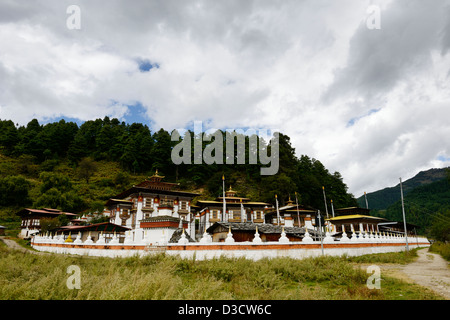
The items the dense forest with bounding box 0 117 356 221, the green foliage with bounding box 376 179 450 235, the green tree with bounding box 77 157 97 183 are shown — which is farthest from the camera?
the green foliage with bounding box 376 179 450 235

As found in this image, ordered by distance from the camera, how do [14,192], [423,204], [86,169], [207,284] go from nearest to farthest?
[207,284] → [14,192] → [86,169] → [423,204]

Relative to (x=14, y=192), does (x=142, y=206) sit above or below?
below

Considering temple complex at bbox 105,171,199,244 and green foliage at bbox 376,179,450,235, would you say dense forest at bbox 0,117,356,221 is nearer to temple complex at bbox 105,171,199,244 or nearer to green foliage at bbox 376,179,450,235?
temple complex at bbox 105,171,199,244

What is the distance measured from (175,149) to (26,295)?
77.6m

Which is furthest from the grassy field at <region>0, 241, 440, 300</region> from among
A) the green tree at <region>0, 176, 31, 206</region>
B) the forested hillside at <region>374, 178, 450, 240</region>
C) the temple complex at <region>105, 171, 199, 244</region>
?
the forested hillside at <region>374, 178, 450, 240</region>

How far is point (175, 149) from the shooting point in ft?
277

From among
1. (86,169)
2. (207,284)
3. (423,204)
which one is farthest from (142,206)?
(423,204)

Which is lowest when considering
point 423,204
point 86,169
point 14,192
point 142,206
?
point 142,206

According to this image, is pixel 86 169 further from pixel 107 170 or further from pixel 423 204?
pixel 423 204

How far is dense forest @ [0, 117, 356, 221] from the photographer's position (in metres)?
61.5

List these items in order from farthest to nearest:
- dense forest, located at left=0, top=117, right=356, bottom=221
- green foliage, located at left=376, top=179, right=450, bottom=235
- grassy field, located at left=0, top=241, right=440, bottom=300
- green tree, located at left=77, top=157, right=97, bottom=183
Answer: green foliage, located at left=376, top=179, right=450, bottom=235 → green tree, located at left=77, top=157, right=97, bottom=183 → dense forest, located at left=0, top=117, right=356, bottom=221 → grassy field, located at left=0, top=241, right=440, bottom=300

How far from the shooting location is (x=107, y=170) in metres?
83.4

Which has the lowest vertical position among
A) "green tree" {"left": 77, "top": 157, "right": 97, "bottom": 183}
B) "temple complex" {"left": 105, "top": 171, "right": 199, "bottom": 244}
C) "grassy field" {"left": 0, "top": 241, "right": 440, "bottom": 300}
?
"grassy field" {"left": 0, "top": 241, "right": 440, "bottom": 300}
